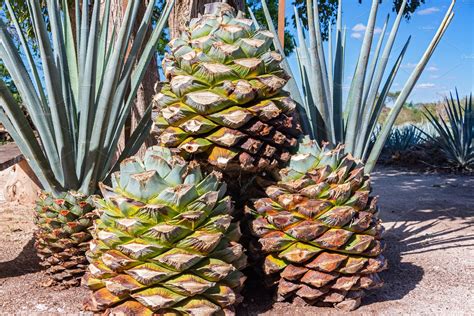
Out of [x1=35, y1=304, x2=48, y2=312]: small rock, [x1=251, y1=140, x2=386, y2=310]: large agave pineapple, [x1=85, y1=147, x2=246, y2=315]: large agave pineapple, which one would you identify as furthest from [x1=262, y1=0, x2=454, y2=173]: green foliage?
[x1=35, y1=304, x2=48, y2=312]: small rock

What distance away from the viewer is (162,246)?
4.57ft

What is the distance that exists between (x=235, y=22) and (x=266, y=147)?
49 cm

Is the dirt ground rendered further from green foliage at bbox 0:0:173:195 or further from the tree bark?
the tree bark

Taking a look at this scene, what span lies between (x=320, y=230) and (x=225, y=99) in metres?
0.60

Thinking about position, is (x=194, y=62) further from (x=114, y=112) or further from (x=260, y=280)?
(x=260, y=280)

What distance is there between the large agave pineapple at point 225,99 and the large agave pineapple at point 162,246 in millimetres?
145

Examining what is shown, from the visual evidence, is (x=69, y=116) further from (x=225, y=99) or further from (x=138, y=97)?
(x=138, y=97)

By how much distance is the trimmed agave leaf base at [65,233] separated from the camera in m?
1.95

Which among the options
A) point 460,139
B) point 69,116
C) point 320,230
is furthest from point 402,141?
point 69,116

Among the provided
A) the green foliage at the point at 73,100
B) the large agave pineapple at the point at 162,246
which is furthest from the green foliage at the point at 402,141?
the large agave pineapple at the point at 162,246

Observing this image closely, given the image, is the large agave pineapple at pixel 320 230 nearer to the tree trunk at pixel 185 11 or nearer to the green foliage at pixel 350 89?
the green foliage at pixel 350 89

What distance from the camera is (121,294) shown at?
1.41 m

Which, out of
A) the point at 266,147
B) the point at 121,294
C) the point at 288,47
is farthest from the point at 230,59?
the point at 288,47

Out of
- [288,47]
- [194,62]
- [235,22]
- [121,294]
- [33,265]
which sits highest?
[288,47]
